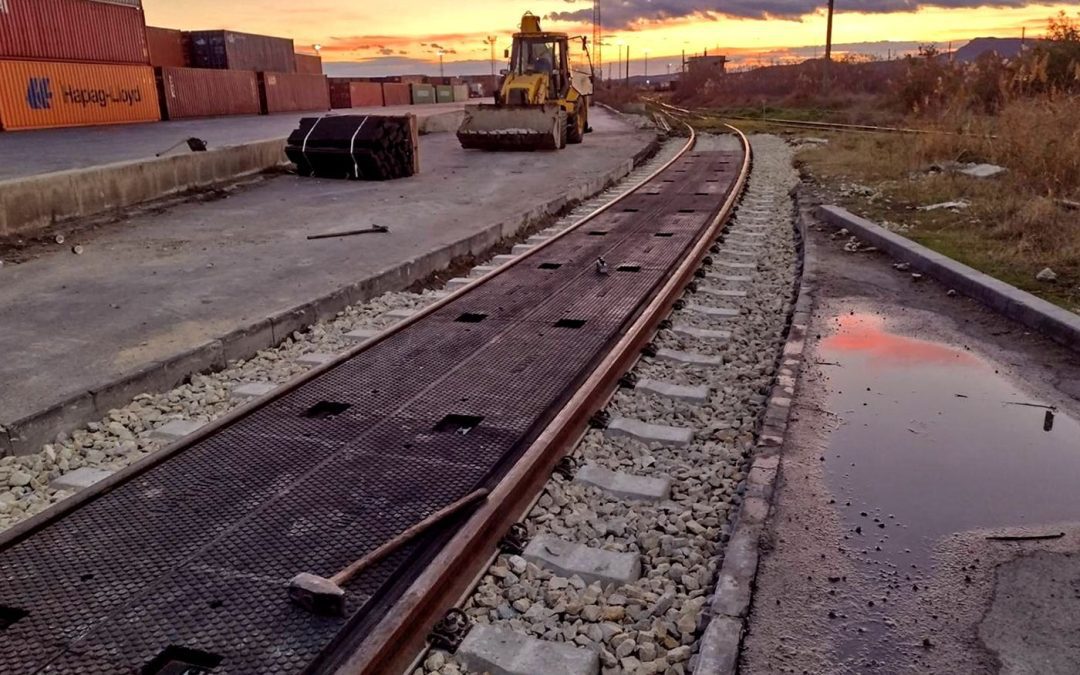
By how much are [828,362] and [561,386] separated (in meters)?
2.22

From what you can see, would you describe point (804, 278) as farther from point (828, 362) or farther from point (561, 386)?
point (561, 386)

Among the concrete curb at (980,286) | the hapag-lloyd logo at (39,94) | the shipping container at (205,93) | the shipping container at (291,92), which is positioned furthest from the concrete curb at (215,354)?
the shipping container at (291,92)

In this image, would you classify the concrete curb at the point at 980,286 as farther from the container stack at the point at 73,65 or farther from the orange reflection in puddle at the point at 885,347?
the container stack at the point at 73,65

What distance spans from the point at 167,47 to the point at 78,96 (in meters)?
17.1

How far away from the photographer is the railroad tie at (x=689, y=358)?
5746 millimetres

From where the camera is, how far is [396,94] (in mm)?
64188

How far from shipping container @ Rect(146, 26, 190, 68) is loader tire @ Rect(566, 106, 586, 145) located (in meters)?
27.5

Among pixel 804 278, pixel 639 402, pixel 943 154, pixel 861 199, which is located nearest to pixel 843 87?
pixel 943 154

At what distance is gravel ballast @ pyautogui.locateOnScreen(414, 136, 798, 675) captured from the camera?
2955 mm

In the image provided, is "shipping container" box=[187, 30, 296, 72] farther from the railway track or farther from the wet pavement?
the wet pavement

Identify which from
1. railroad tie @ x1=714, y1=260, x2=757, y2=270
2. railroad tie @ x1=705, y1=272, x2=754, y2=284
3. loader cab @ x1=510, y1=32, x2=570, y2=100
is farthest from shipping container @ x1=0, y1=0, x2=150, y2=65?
railroad tie @ x1=705, y1=272, x2=754, y2=284

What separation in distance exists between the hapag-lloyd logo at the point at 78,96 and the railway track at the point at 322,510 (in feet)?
88.3

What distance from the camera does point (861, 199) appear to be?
41.5 feet

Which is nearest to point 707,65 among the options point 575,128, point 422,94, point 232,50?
point 422,94
